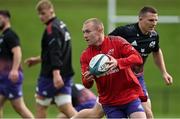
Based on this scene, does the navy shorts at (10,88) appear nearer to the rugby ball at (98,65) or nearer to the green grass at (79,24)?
the rugby ball at (98,65)

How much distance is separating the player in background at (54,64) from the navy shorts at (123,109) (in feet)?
6.84

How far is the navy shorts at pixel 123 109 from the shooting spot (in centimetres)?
1106

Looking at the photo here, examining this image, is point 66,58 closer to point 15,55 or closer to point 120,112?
point 15,55

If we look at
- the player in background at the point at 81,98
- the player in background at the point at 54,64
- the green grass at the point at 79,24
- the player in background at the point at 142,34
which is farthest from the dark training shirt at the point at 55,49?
the green grass at the point at 79,24

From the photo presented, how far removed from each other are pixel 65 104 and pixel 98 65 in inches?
126

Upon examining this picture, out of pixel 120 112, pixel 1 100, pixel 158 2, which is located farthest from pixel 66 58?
pixel 158 2

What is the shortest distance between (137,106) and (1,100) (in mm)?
3864

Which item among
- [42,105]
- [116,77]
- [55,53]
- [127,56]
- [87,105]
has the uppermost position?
[127,56]

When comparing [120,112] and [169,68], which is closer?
[120,112]

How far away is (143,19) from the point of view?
12.0 metres

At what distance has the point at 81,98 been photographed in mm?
14391

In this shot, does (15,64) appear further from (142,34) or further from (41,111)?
(142,34)

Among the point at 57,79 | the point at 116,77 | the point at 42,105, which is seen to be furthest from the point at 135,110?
the point at 42,105

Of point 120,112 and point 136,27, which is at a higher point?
point 136,27
